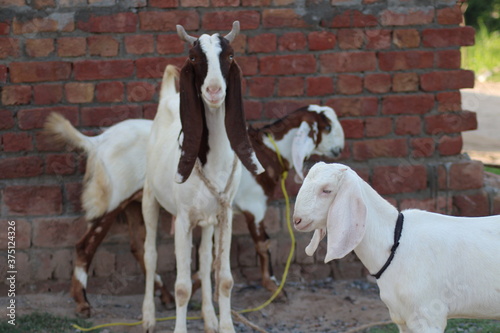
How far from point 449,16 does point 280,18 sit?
4.40 feet

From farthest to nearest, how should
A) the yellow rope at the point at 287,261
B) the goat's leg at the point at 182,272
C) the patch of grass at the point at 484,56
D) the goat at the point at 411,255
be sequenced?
1. the patch of grass at the point at 484,56
2. the yellow rope at the point at 287,261
3. the goat's leg at the point at 182,272
4. the goat at the point at 411,255

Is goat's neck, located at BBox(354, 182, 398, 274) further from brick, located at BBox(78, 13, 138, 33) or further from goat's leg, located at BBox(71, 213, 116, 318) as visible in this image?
brick, located at BBox(78, 13, 138, 33)

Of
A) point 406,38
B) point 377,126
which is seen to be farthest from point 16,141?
point 406,38

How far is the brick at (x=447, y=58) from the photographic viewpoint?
6.24 metres

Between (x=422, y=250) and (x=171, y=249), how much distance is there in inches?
114

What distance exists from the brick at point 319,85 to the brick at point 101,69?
1367mm

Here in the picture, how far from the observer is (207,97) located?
14.7ft

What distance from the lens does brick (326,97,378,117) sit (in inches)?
244

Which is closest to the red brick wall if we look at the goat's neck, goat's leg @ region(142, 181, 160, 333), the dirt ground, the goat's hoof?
the dirt ground

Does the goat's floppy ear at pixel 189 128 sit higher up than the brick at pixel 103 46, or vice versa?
the brick at pixel 103 46

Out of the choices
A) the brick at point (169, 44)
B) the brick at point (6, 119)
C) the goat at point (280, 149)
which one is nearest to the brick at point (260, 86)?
the goat at point (280, 149)

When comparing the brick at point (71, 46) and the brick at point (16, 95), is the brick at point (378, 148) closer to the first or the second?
the brick at point (71, 46)

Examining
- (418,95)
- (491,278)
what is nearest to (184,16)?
(418,95)

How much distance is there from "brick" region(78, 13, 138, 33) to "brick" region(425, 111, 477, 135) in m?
2.42
